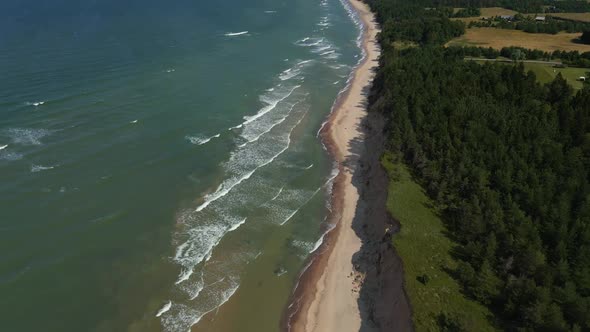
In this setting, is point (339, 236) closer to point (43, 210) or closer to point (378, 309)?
point (378, 309)

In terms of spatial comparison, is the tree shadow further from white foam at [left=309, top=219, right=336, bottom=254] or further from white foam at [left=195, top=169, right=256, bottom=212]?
white foam at [left=195, top=169, right=256, bottom=212]

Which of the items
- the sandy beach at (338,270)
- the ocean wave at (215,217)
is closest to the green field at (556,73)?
the sandy beach at (338,270)

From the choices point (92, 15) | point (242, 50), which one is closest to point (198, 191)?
point (242, 50)

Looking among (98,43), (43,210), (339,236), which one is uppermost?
(98,43)

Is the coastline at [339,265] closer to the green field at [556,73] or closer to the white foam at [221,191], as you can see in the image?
the white foam at [221,191]

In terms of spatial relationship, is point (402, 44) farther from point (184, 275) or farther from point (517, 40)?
point (184, 275)

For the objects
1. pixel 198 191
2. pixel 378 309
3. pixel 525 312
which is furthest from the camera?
pixel 198 191

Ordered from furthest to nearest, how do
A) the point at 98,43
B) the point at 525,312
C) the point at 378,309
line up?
the point at 98,43 < the point at 378,309 < the point at 525,312
